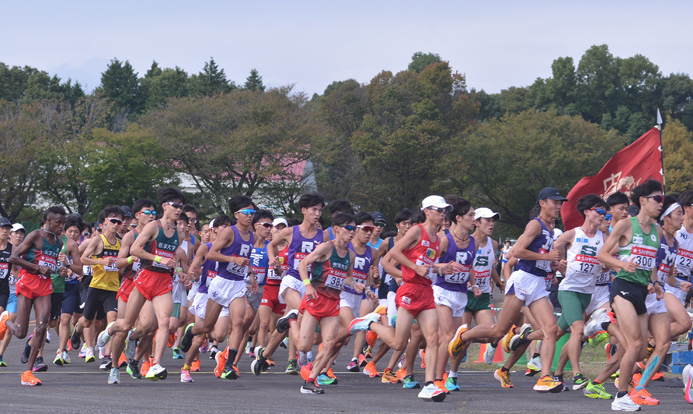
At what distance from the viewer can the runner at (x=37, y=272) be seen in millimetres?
11914

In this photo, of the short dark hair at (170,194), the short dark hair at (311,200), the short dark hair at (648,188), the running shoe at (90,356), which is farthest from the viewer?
the running shoe at (90,356)

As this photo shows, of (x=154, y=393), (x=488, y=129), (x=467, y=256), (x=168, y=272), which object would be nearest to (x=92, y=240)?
(x=168, y=272)

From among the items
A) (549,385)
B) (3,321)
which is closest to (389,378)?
(549,385)

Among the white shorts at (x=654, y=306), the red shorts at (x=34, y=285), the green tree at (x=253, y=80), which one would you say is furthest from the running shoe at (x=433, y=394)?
the green tree at (x=253, y=80)

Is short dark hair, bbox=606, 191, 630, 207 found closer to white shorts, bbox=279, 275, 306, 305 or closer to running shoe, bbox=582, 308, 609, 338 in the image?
running shoe, bbox=582, 308, 609, 338

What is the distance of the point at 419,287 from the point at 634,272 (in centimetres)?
227

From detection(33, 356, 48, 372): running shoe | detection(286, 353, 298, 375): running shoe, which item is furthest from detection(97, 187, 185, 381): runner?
detection(286, 353, 298, 375): running shoe

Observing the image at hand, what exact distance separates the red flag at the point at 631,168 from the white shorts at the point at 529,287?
8.68 meters

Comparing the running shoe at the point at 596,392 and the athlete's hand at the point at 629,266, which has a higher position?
the athlete's hand at the point at 629,266

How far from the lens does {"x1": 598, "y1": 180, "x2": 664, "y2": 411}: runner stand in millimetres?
9672

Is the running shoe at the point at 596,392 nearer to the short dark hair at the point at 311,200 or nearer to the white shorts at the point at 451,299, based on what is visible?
A: the white shorts at the point at 451,299

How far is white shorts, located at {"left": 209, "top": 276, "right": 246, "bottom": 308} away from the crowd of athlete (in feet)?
0.05

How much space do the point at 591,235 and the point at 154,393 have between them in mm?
5394

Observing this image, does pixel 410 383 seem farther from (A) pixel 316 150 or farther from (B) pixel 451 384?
(A) pixel 316 150
